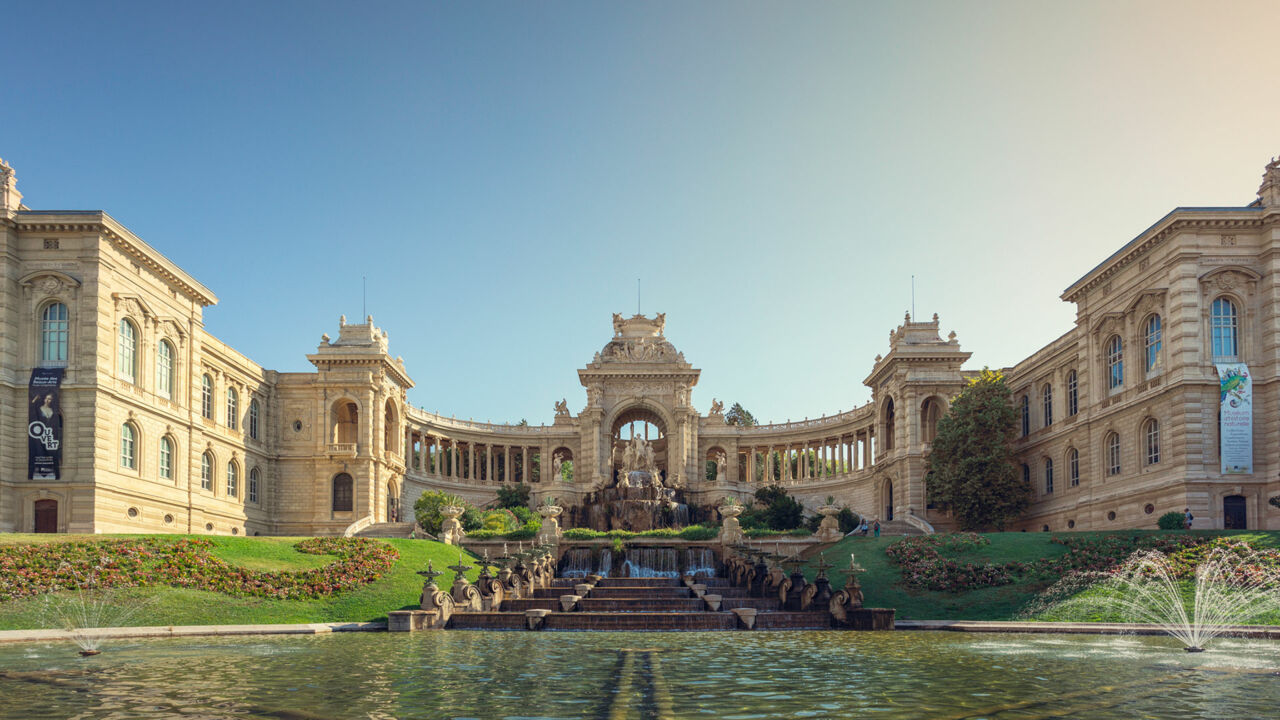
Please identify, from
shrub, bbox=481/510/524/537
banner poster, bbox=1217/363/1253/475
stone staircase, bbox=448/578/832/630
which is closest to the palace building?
banner poster, bbox=1217/363/1253/475

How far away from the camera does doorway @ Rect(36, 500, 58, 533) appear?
45.4m

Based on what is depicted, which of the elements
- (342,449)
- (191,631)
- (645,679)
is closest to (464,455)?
(342,449)

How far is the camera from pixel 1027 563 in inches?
1465

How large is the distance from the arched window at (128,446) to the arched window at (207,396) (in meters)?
10.1

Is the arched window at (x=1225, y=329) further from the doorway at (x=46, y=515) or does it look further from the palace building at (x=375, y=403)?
the doorway at (x=46, y=515)

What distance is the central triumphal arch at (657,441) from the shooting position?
76375 mm

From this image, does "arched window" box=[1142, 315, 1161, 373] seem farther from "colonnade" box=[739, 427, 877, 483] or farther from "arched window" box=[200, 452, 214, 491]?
"arched window" box=[200, 452, 214, 491]

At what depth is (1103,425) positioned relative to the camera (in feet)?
173

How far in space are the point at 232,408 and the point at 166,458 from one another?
38.9 feet

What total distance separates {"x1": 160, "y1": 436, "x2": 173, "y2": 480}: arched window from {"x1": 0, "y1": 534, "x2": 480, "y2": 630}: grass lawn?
14.8 metres

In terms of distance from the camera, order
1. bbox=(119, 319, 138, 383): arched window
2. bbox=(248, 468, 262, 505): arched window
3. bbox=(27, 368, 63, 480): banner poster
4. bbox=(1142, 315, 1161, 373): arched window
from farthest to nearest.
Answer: bbox=(248, 468, 262, 505): arched window < bbox=(119, 319, 138, 383): arched window < bbox=(1142, 315, 1161, 373): arched window < bbox=(27, 368, 63, 480): banner poster

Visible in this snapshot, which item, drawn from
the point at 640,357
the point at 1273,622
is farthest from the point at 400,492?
the point at 1273,622

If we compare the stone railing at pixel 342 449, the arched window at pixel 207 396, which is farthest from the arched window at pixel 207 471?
the stone railing at pixel 342 449

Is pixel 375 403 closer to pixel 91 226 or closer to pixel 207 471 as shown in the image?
pixel 207 471
